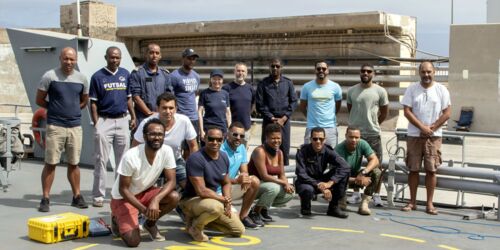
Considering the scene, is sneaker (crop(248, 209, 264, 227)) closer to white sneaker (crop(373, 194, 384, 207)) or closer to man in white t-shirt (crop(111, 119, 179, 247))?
man in white t-shirt (crop(111, 119, 179, 247))

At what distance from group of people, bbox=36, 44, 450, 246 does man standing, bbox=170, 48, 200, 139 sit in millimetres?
13

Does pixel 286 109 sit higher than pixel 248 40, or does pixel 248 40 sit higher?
pixel 248 40

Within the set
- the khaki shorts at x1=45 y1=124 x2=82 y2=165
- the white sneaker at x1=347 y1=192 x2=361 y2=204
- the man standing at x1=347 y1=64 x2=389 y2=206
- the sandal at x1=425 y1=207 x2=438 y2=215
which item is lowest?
the sandal at x1=425 y1=207 x2=438 y2=215

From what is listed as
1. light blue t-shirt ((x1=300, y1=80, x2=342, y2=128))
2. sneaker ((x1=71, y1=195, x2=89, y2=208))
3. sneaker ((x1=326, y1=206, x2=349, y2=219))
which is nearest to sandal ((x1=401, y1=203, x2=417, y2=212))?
sneaker ((x1=326, y1=206, x2=349, y2=219))

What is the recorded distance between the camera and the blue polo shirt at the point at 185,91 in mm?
7855

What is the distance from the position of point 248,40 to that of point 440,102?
13.6 meters

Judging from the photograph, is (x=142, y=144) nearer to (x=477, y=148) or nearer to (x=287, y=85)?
(x=287, y=85)

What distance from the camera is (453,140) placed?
340 inches

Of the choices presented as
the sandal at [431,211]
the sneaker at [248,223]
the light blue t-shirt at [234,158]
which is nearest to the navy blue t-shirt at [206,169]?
the light blue t-shirt at [234,158]

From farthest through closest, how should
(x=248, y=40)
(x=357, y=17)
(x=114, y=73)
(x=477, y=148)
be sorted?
(x=248, y=40) → (x=357, y=17) → (x=477, y=148) → (x=114, y=73)

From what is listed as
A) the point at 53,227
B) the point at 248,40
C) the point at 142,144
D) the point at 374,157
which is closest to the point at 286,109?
the point at 374,157

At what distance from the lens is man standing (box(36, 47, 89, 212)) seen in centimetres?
700

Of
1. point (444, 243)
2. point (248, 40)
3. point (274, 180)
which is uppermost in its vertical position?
point (248, 40)

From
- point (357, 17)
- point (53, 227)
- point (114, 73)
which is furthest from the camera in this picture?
point (357, 17)
